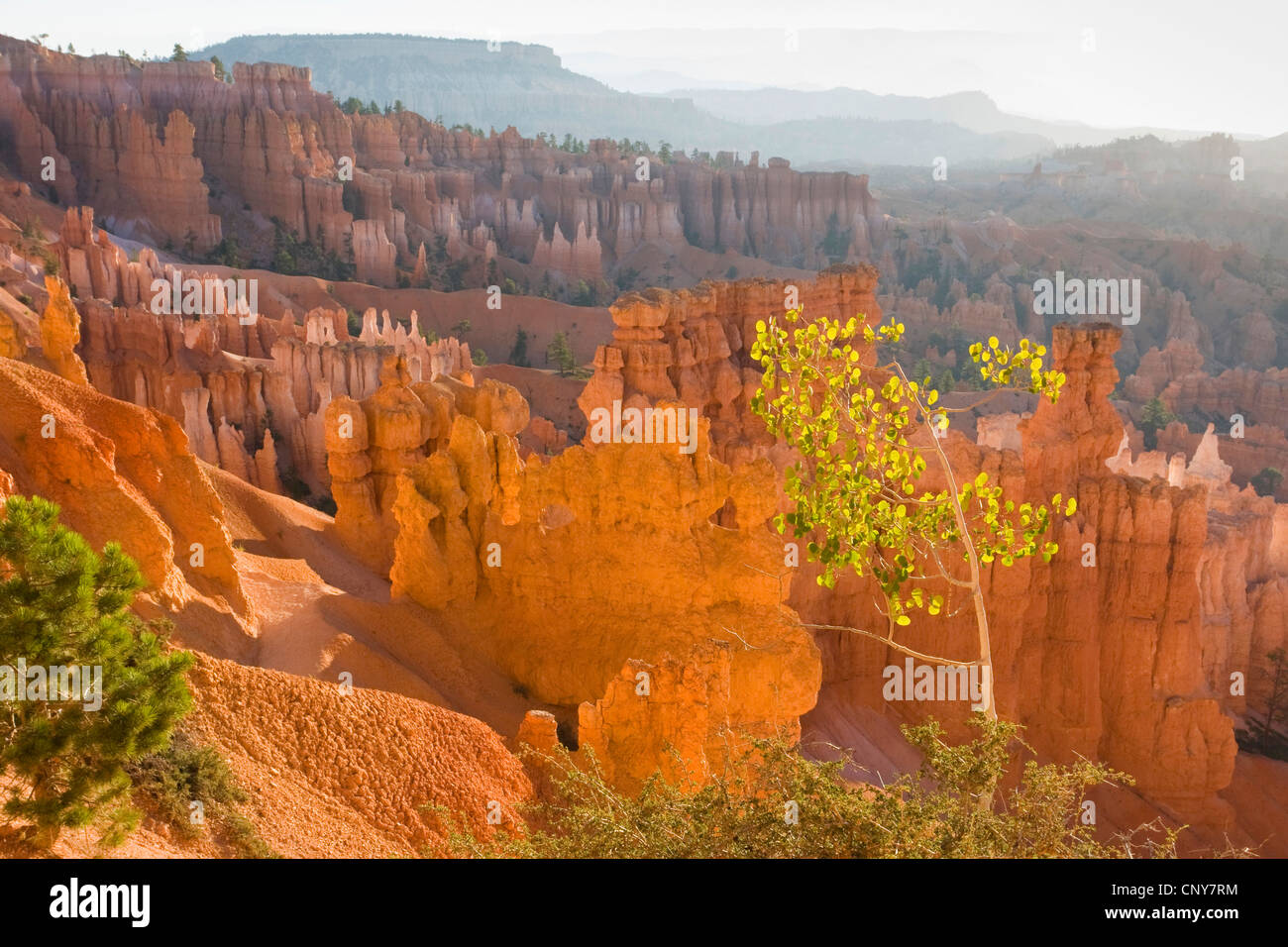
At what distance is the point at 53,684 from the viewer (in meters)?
7.49

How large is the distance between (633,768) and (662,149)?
112 meters

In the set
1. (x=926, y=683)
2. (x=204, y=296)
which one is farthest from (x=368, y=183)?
(x=926, y=683)

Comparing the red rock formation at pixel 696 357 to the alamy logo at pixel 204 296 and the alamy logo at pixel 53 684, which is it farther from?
the alamy logo at pixel 204 296

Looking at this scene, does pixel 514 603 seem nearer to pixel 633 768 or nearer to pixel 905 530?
pixel 633 768

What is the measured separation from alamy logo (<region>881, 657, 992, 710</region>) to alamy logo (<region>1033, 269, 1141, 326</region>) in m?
58.5

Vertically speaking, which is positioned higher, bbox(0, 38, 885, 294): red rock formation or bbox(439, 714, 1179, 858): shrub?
bbox(0, 38, 885, 294): red rock formation

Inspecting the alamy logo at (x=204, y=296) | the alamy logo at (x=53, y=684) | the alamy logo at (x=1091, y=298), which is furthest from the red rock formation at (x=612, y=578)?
the alamy logo at (x=1091, y=298)
